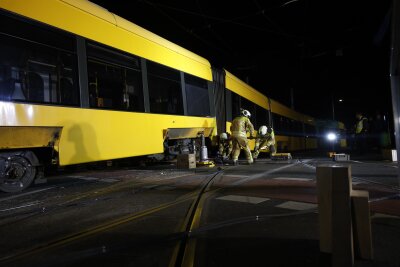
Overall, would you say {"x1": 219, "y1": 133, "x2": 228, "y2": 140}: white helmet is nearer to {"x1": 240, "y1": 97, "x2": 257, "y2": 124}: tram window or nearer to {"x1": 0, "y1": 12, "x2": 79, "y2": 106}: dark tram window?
{"x1": 240, "y1": 97, "x2": 257, "y2": 124}: tram window

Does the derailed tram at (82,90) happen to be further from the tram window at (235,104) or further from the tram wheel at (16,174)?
the tram window at (235,104)

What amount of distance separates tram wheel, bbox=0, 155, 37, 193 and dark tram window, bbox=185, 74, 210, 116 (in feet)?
16.0

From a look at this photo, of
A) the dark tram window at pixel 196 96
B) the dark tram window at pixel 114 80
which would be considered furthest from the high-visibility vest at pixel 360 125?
the dark tram window at pixel 114 80

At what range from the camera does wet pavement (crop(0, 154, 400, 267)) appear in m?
2.38

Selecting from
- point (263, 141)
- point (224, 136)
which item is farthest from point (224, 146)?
point (263, 141)

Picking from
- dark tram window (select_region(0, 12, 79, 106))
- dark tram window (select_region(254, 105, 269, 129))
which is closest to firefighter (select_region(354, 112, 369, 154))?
dark tram window (select_region(254, 105, 269, 129))

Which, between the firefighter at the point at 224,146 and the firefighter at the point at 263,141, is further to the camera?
the firefighter at the point at 263,141

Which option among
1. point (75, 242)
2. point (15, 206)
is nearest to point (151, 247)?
point (75, 242)

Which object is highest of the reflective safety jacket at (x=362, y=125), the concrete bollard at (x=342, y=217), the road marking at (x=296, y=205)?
the reflective safety jacket at (x=362, y=125)

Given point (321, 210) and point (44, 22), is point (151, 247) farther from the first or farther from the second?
point (44, 22)

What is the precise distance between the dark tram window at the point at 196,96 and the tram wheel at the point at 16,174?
4886mm

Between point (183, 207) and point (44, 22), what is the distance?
3.80 m

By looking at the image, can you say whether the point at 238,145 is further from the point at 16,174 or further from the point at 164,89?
the point at 16,174

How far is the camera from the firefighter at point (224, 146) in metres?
10.9
